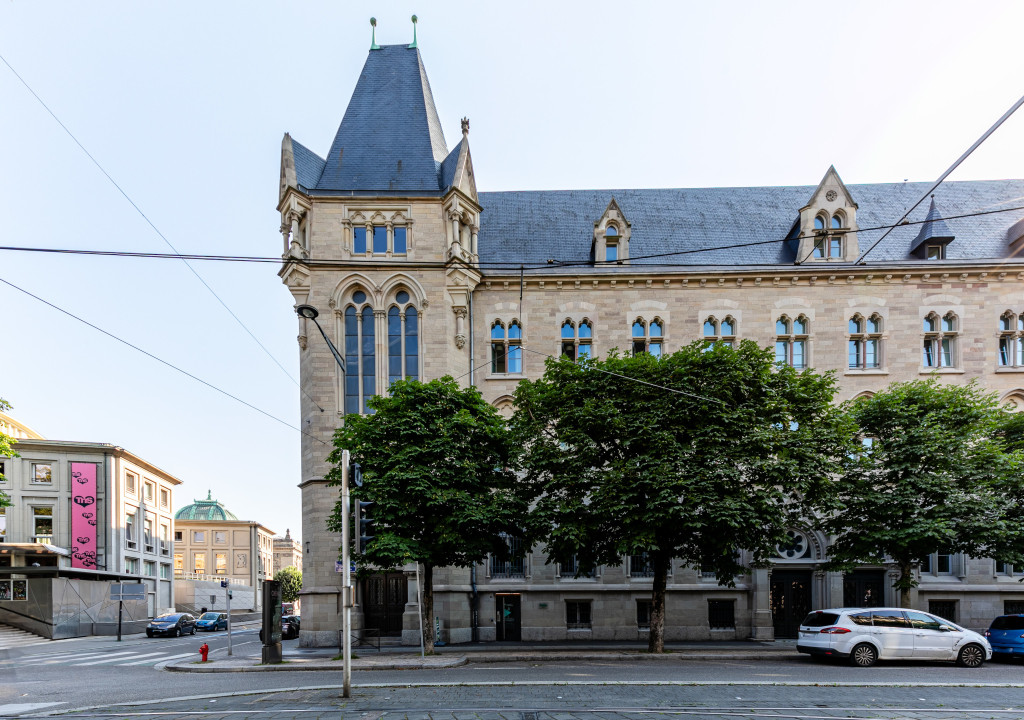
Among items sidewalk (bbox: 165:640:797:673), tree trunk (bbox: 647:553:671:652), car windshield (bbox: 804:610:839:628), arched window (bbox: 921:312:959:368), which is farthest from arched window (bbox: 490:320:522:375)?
arched window (bbox: 921:312:959:368)

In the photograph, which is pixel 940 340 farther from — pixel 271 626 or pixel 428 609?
pixel 271 626

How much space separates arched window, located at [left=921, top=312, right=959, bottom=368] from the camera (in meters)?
32.2

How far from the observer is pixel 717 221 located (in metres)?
36.2

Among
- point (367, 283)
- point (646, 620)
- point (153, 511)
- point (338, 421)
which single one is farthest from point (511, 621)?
point (153, 511)

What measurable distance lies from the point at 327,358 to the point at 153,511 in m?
45.7

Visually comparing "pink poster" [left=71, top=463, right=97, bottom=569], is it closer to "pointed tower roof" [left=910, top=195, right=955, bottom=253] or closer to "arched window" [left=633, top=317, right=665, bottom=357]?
"arched window" [left=633, top=317, right=665, bottom=357]

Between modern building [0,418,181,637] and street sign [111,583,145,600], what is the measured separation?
6.34 metres

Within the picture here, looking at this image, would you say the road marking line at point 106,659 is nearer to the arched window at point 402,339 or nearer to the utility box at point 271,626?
the utility box at point 271,626

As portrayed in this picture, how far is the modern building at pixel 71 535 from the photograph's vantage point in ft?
155

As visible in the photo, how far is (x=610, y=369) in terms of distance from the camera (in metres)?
23.8

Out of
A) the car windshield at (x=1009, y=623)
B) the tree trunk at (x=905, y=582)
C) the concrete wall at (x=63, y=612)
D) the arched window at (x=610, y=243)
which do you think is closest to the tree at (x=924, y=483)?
the tree trunk at (x=905, y=582)

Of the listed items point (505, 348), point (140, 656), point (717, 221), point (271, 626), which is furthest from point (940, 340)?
point (140, 656)

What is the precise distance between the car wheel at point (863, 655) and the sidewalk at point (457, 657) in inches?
110

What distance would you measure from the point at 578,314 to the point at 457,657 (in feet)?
50.9
